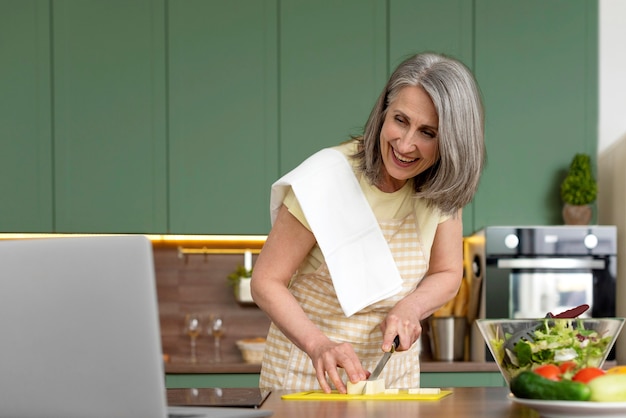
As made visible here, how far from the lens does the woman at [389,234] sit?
1.87 meters

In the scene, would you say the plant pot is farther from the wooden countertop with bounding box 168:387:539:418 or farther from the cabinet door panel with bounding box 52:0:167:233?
the wooden countertop with bounding box 168:387:539:418

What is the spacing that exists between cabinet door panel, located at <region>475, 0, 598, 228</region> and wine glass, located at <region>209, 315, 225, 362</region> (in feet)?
3.91

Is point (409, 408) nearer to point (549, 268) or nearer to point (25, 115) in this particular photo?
point (549, 268)

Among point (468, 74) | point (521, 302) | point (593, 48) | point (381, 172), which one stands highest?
point (593, 48)

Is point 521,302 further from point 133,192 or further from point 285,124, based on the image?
point 133,192

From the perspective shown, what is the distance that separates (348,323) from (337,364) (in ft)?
1.13

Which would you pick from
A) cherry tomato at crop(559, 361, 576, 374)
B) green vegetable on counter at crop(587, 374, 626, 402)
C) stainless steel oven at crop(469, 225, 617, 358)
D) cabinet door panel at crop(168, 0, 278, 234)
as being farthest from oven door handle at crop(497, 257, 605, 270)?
green vegetable on counter at crop(587, 374, 626, 402)

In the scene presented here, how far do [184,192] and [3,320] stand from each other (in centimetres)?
281

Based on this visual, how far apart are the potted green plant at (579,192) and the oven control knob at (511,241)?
0.96ft

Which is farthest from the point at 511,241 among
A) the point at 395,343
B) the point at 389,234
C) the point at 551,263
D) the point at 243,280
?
the point at 395,343

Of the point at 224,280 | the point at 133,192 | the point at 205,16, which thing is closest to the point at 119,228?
the point at 133,192

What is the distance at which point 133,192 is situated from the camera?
12.8 ft

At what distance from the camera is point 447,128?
6.08ft

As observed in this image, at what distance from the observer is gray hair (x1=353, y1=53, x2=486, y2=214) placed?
1864mm
